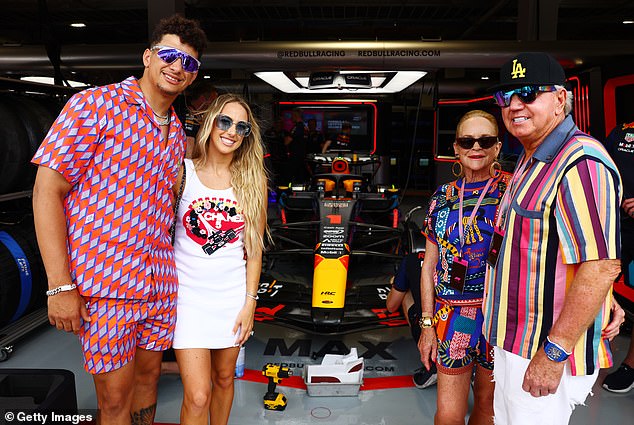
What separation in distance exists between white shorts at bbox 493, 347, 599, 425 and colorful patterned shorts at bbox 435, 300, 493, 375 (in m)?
0.34

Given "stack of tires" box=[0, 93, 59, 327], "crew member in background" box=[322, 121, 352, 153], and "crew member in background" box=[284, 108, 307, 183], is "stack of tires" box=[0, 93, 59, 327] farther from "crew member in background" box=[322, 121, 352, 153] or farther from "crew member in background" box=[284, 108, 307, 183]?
"crew member in background" box=[322, 121, 352, 153]

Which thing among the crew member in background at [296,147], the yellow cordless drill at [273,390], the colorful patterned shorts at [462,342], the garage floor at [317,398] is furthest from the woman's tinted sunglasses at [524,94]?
the crew member in background at [296,147]

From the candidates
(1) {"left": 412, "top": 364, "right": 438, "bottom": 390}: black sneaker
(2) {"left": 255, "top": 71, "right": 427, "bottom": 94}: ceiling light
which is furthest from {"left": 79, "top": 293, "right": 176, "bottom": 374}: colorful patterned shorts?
(2) {"left": 255, "top": 71, "right": 427, "bottom": 94}: ceiling light

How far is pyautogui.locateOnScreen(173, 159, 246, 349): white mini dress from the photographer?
2.17 m

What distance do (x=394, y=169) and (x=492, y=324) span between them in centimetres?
1523

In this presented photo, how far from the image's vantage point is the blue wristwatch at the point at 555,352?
5.09 ft

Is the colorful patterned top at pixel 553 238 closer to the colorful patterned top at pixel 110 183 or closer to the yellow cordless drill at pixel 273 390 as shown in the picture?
the colorful patterned top at pixel 110 183

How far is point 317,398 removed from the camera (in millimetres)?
3346

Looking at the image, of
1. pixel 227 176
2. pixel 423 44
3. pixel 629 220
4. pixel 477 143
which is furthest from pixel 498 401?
pixel 423 44

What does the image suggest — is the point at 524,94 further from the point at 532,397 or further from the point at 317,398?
the point at 317,398

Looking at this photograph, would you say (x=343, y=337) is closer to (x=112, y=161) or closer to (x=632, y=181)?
(x=632, y=181)

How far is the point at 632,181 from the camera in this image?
12.4 feet

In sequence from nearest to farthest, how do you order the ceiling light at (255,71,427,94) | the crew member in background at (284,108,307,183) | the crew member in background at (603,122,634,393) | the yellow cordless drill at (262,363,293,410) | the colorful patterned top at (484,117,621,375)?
the colorful patterned top at (484,117,621,375), the yellow cordless drill at (262,363,293,410), the crew member in background at (603,122,634,393), the ceiling light at (255,71,427,94), the crew member in background at (284,108,307,183)

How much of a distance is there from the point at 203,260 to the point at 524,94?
139cm
